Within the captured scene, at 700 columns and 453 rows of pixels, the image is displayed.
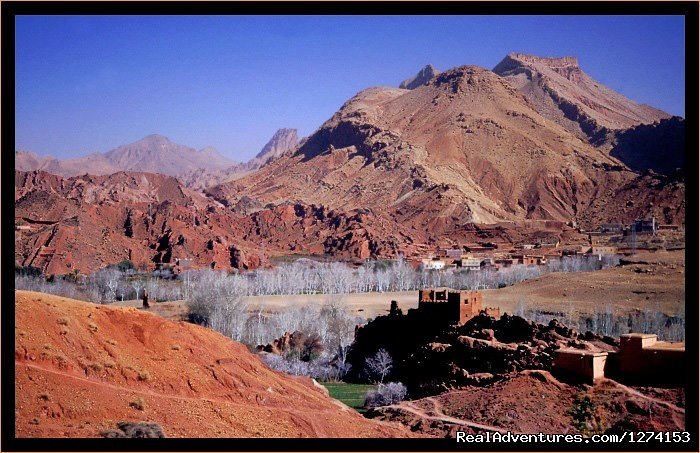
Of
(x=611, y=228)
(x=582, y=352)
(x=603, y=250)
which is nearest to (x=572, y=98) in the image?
(x=611, y=228)

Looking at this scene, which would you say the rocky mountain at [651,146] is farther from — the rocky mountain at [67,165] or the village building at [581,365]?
the village building at [581,365]

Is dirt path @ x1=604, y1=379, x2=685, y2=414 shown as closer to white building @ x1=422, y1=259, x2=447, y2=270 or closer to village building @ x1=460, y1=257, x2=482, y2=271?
white building @ x1=422, y1=259, x2=447, y2=270

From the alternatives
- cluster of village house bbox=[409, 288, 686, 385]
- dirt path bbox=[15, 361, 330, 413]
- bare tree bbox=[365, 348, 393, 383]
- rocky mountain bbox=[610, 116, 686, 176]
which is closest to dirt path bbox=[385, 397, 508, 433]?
cluster of village house bbox=[409, 288, 686, 385]

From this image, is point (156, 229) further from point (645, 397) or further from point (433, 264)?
point (645, 397)

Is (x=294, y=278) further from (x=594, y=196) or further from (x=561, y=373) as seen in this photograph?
(x=594, y=196)

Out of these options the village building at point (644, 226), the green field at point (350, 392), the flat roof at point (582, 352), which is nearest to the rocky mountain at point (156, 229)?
the village building at point (644, 226)

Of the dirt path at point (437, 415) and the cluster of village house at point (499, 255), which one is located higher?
the cluster of village house at point (499, 255)
